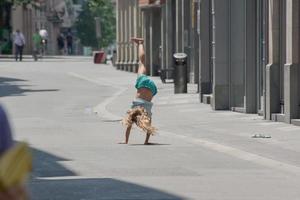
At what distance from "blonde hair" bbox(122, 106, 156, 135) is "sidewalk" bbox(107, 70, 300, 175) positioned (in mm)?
799

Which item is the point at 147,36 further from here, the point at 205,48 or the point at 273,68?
the point at 273,68

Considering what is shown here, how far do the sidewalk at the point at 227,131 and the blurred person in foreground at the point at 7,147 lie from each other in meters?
8.84

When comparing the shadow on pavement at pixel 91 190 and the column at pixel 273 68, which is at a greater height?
the column at pixel 273 68

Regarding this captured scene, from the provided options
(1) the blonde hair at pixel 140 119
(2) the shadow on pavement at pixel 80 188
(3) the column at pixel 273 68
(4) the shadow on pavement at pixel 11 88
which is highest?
(3) the column at pixel 273 68

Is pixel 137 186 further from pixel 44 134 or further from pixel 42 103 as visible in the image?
pixel 42 103

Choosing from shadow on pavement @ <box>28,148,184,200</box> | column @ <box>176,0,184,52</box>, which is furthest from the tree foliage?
shadow on pavement @ <box>28,148,184,200</box>

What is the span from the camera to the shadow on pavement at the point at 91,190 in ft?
30.3

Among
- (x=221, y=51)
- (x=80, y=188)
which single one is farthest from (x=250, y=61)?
(x=80, y=188)

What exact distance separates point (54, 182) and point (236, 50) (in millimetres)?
12852

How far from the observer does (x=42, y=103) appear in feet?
87.2

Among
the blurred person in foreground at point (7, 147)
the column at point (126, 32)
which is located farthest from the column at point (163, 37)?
the blurred person in foreground at point (7, 147)

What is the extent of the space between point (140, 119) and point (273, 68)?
4.85m

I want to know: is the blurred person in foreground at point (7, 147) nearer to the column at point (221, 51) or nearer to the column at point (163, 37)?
the column at point (221, 51)

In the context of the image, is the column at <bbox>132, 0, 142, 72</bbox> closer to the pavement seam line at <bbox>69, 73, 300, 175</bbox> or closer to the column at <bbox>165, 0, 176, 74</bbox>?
the column at <bbox>165, 0, 176, 74</bbox>
